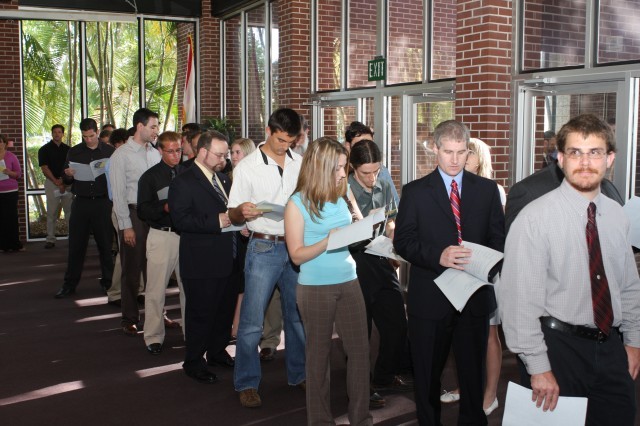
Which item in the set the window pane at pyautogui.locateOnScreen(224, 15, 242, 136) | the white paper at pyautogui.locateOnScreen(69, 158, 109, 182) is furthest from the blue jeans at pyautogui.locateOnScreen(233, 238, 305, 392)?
the window pane at pyautogui.locateOnScreen(224, 15, 242, 136)

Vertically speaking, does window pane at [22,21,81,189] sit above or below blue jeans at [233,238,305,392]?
above

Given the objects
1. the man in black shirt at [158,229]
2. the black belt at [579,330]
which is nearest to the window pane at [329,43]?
the man in black shirt at [158,229]

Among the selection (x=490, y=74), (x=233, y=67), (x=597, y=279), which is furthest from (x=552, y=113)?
(x=233, y=67)

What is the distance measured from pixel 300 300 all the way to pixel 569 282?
1.62 m

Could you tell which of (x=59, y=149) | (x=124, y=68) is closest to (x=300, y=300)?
(x=59, y=149)

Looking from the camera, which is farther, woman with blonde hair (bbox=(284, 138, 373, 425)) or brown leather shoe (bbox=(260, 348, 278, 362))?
brown leather shoe (bbox=(260, 348, 278, 362))

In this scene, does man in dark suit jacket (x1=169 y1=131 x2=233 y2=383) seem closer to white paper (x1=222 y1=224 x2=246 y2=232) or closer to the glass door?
white paper (x1=222 y1=224 x2=246 y2=232)

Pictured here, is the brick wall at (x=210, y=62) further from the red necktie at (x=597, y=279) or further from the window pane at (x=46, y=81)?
the red necktie at (x=597, y=279)

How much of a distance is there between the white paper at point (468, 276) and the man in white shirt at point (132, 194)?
12.5ft

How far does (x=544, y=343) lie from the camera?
2.64 m

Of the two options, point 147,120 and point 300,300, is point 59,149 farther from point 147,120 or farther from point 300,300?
point 300,300

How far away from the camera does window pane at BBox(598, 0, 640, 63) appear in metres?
6.04

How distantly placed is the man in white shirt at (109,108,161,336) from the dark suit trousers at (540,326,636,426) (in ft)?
15.0

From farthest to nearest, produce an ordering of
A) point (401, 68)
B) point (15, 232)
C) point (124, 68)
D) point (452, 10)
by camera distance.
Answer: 1. point (124, 68)
2. point (15, 232)
3. point (401, 68)
4. point (452, 10)
